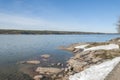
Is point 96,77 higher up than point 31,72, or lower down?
higher up

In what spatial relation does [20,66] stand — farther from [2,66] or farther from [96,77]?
[96,77]

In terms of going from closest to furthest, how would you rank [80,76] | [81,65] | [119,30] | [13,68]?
[80,76]
[81,65]
[13,68]
[119,30]

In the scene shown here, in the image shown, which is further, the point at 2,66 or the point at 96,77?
the point at 2,66

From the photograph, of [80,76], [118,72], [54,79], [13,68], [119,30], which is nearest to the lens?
[118,72]

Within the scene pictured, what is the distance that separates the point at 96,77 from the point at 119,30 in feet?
252

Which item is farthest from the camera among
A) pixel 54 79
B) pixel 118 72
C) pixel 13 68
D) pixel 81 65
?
pixel 13 68

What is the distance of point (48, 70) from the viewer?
28.4 meters

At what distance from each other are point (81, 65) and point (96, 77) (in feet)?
27.8

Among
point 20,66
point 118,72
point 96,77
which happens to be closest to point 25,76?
point 20,66

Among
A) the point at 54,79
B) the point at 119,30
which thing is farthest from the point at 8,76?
the point at 119,30

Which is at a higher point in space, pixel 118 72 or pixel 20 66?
pixel 118 72

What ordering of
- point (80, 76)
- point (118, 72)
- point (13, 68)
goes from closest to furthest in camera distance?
point (118, 72), point (80, 76), point (13, 68)

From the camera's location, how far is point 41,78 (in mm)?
24719

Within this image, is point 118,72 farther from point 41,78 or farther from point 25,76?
point 25,76
